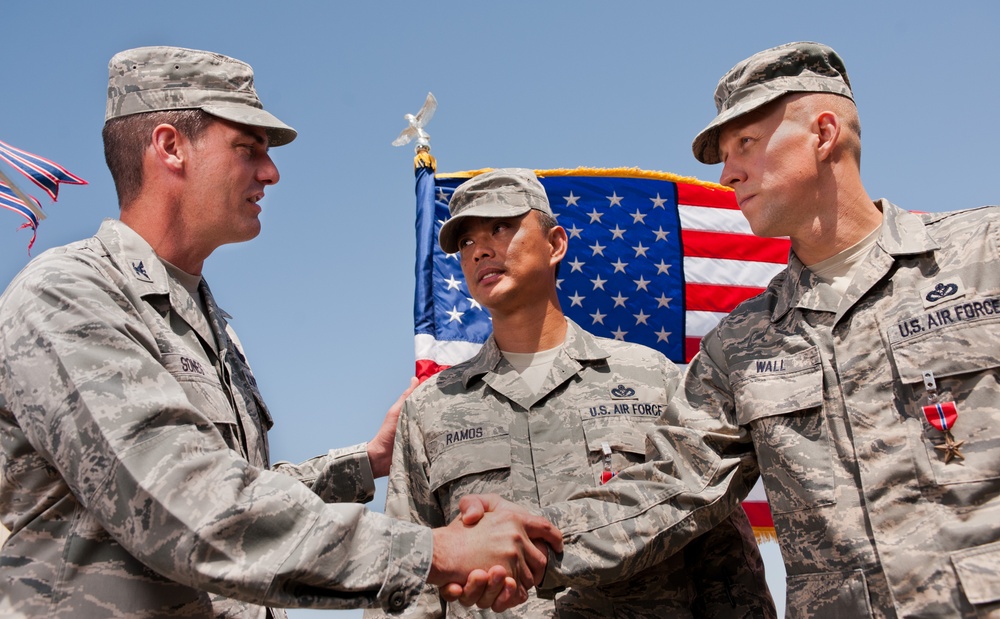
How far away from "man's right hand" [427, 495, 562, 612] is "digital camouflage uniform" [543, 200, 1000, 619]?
16cm

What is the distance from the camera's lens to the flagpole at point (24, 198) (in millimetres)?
10008

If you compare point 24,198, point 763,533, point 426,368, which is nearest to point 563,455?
point 426,368

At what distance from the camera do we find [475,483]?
184 inches

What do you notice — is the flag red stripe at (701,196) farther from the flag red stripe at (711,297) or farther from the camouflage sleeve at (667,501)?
the camouflage sleeve at (667,501)

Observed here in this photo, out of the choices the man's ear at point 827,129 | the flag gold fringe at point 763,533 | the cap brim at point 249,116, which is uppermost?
the cap brim at point 249,116

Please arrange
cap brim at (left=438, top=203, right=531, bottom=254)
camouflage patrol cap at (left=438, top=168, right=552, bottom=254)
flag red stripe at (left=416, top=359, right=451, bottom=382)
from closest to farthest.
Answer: cap brim at (left=438, top=203, right=531, bottom=254) < camouflage patrol cap at (left=438, top=168, right=552, bottom=254) < flag red stripe at (left=416, top=359, right=451, bottom=382)

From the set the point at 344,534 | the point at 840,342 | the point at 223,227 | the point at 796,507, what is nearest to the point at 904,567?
the point at 796,507

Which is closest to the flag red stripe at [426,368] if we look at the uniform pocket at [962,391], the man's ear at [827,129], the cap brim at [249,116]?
the cap brim at [249,116]

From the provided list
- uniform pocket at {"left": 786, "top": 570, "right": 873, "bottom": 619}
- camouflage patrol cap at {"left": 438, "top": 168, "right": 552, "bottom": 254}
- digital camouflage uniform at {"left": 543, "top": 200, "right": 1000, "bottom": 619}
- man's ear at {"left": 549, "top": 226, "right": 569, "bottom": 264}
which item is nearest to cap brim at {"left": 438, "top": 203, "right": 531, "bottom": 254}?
camouflage patrol cap at {"left": 438, "top": 168, "right": 552, "bottom": 254}

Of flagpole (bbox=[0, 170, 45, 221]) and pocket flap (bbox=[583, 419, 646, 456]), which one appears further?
flagpole (bbox=[0, 170, 45, 221])

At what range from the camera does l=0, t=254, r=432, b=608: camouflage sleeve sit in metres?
2.80

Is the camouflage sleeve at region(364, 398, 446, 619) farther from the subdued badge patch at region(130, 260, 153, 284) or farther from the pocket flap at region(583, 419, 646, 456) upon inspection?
the subdued badge patch at region(130, 260, 153, 284)

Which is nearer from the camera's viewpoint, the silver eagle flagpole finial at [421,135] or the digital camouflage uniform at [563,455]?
the digital camouflage uniform at [563,455]

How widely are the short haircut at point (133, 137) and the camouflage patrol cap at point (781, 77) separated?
7.53 feet
